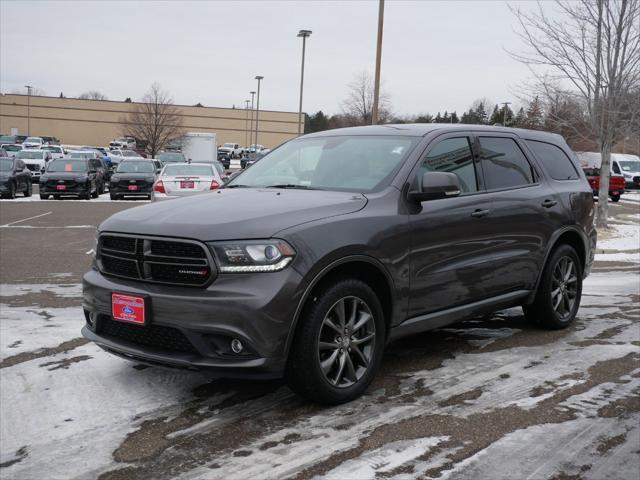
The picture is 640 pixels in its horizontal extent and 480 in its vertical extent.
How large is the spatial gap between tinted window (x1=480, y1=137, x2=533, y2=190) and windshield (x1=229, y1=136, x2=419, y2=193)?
2.81ft

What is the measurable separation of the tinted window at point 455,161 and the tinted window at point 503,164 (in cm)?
19

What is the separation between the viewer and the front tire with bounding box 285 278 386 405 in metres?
4.09

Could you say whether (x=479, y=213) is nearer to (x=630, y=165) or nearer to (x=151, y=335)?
(x=151, y=335)

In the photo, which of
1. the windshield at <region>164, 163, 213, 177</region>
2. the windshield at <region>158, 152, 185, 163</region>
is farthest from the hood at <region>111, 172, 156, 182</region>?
the windshield at <region>164, 163, 213, 177</region>

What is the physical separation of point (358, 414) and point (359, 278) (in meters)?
0.86

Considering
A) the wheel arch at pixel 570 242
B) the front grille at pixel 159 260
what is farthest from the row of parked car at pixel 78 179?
the front grille at pixel 159 260

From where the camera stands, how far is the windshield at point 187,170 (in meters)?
16.7

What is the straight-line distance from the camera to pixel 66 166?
26516 millimetres

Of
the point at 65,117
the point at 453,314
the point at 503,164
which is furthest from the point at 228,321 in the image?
the point at 65,117

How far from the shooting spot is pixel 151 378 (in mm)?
4914

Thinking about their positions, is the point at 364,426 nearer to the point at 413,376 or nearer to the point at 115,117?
the point at 413,376

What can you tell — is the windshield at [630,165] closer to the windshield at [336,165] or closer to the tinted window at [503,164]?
the tinted window at [503,164]

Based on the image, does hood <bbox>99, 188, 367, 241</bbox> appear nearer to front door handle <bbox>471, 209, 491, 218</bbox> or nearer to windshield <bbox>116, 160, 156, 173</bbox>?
front door handle <bbox>471, 209, 491, 218</bbox>

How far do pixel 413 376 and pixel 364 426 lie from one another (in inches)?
41.1
